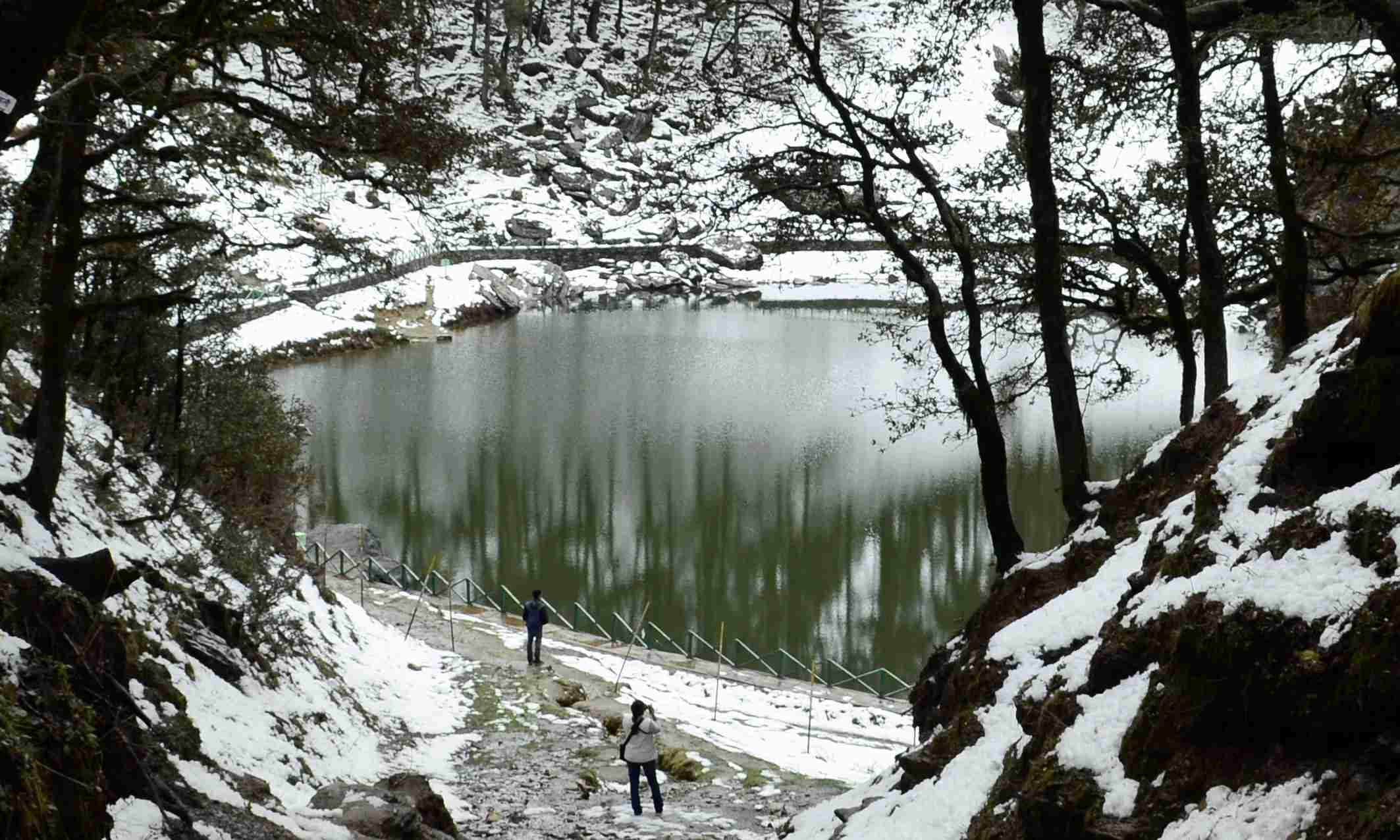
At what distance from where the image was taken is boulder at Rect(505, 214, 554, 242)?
68.6 metres

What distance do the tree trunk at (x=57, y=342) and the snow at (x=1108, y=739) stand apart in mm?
6553

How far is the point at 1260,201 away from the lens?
A: 10789 millimetres

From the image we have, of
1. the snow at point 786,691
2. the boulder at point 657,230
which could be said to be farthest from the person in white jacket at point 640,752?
the boulder at point 657,230

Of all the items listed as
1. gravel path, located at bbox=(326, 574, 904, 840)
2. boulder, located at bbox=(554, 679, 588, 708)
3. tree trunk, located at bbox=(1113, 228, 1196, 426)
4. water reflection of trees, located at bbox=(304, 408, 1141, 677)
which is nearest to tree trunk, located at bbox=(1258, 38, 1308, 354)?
tree trunk, located at bbox=(1113, 228, 1196, 426)

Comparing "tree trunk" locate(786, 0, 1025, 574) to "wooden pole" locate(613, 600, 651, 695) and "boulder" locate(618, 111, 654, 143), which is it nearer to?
"wooden pole" locate(613, 600, 651, 695)

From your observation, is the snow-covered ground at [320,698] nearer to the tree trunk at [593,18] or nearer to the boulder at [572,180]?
the boulder at [572,180]

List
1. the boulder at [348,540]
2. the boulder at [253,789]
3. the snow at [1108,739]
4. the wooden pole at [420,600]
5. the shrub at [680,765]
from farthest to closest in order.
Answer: the boulder at [348,540] < the wooden pole at [420,600] < the shrub at [680,765] < the boulder at [253,789] < the snow at [1108,739]

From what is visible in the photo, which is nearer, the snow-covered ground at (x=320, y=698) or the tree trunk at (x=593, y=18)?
the snow-covered ground at (x=320, y=698)

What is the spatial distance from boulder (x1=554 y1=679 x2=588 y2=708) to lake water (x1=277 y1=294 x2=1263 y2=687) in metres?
4.71

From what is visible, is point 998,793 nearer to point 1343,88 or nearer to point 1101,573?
point 1101,573

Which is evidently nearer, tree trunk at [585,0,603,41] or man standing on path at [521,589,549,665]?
man standing on path at [521,589,549,665]

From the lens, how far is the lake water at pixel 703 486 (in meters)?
21.1

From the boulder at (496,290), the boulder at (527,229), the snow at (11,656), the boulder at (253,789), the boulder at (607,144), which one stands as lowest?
the boulder at (253,789)

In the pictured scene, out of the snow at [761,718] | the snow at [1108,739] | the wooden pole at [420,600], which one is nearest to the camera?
the snow at [1108,739]
